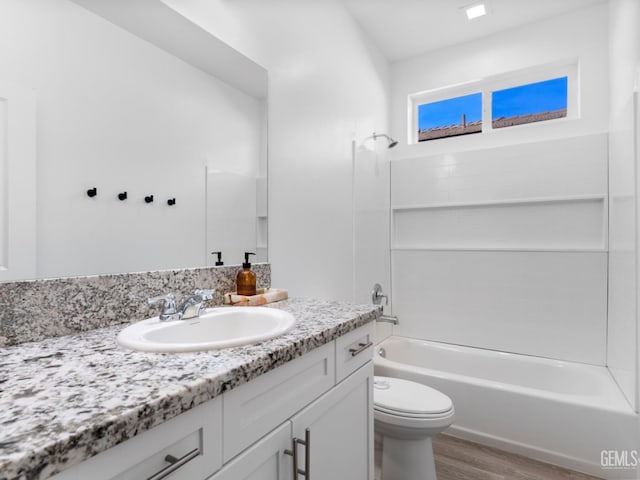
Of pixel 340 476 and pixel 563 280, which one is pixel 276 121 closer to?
pixel 340 476

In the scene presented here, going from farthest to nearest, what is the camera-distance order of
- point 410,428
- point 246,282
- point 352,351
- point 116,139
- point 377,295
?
point 377,295
point 410,428
point 246,282
point 352,351
point 116,139

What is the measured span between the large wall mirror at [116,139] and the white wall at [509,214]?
1.88 metres

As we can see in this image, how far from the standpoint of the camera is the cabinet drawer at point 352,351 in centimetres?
106

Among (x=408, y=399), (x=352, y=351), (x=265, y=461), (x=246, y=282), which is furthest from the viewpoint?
(x=408, y=399)

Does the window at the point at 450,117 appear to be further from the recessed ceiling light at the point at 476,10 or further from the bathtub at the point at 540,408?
the bathtub at the point at 540,408

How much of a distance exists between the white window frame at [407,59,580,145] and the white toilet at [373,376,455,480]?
2.11 meters

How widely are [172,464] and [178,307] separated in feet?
1.89

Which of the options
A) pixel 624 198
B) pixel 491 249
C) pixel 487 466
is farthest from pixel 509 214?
pixel 487 466

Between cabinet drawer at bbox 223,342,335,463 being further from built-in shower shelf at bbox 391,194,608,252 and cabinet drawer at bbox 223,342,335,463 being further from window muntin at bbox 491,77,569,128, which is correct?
window muntin at bbox 491,77,569,128

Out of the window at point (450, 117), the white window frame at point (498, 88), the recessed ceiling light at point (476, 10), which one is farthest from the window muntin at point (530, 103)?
the recessed ceiling light at point (476, 10)

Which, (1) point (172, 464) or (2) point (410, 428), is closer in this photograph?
(1) point (172, 464)

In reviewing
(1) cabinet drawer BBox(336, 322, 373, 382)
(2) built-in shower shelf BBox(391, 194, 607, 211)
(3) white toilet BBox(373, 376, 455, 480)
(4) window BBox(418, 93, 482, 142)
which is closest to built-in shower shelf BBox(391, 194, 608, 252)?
(2) built-in shower shelf BBox(391, 194, 607, 211)

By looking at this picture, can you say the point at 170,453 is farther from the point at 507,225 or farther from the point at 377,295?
the point at 507,225

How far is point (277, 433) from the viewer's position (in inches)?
31.4
